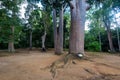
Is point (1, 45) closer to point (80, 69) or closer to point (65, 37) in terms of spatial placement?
point (65, 37)

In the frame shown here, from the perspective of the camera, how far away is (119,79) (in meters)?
6.43

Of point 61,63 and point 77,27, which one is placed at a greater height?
point 77,27

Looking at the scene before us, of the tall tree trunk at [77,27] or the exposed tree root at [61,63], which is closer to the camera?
the exposed tree root at [61,63]

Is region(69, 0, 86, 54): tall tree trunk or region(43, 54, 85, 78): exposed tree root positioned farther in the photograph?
region(69, 0, 86, 54): tall tree trunk

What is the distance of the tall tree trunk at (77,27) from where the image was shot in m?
9.75

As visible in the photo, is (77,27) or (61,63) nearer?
(61,63)

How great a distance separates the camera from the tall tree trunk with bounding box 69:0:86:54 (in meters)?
9.75

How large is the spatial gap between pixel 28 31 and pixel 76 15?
23.4m

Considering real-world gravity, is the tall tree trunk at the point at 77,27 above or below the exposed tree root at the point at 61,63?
above

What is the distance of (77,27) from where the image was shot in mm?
9875

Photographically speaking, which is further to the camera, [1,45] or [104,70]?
[1,45]

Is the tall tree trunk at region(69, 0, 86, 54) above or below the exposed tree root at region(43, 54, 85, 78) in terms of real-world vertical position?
above

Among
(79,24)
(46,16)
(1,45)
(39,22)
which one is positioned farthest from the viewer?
(1,45)

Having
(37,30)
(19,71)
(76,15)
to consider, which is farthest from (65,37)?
(19,71)
